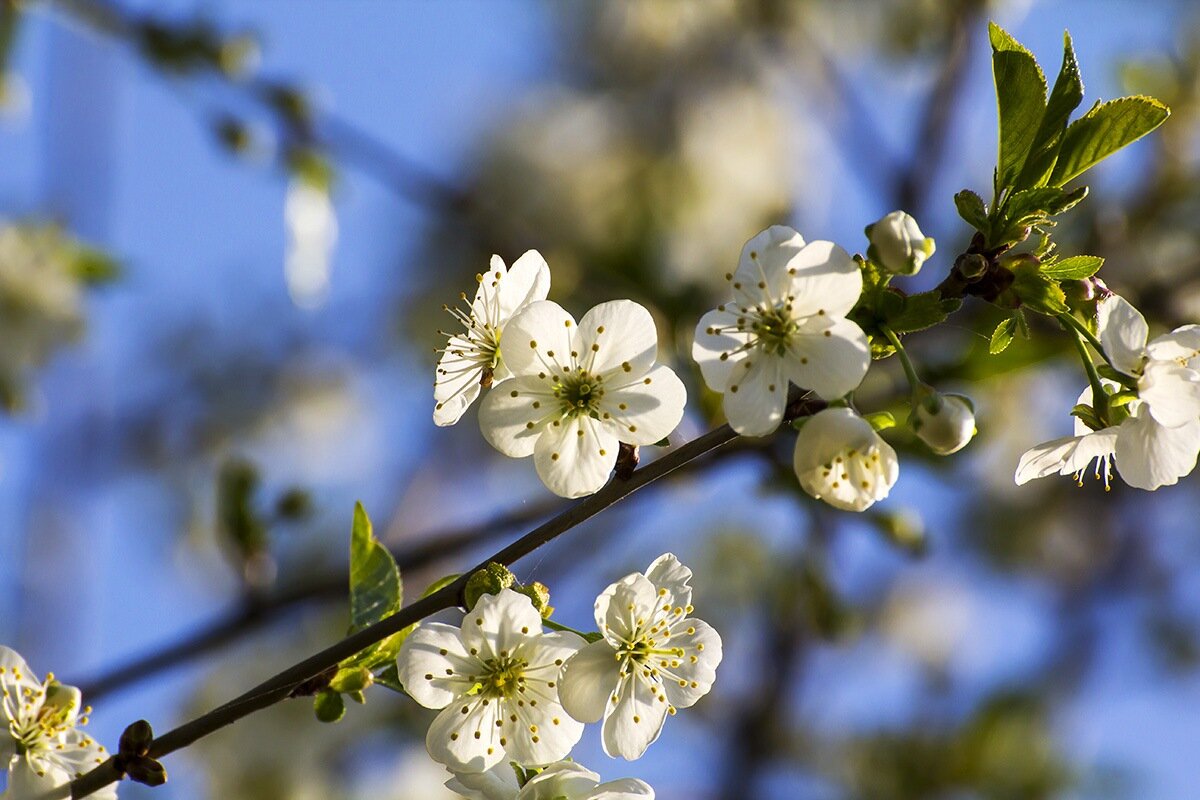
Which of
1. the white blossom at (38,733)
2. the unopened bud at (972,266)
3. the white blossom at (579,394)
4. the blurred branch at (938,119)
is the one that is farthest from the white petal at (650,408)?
the blurred branch at (938,119)

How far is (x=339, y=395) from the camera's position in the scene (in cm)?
567

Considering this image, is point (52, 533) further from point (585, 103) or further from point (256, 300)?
point (585, 103)

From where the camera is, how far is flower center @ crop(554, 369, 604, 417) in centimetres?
138

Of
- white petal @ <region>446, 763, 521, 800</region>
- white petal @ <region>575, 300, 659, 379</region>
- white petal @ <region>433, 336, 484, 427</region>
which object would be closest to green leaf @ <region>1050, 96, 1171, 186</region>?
white petal @ <region>575, 300, 659, 379</region>

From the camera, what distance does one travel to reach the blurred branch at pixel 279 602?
1839 millimetres

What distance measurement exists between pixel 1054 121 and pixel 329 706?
3.23ft

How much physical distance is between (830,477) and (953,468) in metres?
1.25

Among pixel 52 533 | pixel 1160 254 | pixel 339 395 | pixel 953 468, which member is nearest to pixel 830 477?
pixel 953 468

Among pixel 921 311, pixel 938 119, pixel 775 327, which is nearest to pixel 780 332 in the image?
pixel 775 327

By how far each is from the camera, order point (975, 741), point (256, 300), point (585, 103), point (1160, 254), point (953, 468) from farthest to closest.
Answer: point (585, 103) < point (256, 300) < point (975, 741) < point (1160, 254) < point (953, 468)

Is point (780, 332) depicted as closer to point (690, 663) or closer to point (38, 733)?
point (690, 663)

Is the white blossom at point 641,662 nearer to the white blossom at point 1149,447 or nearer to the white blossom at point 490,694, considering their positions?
the white blossom at point 490,694

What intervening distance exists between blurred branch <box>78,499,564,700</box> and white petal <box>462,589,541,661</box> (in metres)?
0.79

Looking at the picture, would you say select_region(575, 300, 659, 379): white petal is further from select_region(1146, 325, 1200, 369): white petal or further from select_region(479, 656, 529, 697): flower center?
Result: select_region(1146, 325, 1200, 369): white petal
